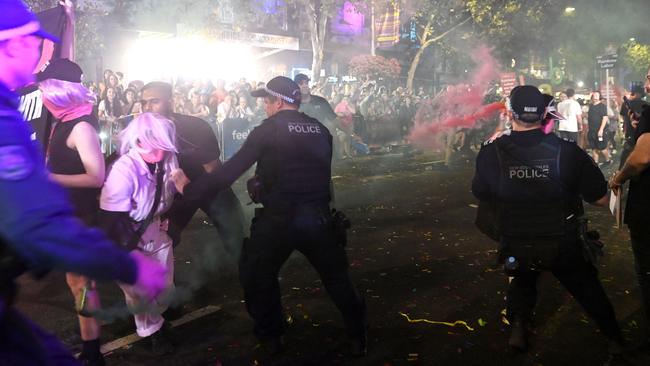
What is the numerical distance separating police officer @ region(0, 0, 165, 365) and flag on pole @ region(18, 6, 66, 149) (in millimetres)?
3518

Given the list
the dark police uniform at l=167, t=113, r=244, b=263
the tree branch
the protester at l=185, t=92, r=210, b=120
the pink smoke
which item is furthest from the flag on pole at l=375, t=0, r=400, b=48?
the dark police uniform at l=167, t=113, r=244, b=263

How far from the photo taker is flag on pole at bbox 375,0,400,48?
27641 millimetres

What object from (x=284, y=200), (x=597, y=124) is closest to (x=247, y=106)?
(x=597, y=124)

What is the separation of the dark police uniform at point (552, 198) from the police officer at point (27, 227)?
8.55 feet

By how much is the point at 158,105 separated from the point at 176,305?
5.77 ft

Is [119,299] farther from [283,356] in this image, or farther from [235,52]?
[235,52]

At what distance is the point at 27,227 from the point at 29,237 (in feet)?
0.10

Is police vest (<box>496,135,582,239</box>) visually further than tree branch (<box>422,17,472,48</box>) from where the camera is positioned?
No

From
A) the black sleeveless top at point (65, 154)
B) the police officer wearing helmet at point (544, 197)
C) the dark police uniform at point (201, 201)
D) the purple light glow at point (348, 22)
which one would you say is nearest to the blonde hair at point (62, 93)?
the black sleeveless top at point (65, 154)

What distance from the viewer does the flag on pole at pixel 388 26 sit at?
90.7ft

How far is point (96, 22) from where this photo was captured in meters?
23.1

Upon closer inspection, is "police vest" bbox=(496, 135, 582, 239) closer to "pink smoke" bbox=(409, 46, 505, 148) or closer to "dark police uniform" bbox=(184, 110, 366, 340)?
"dark police uniform" bbox=(184, 110, 366, 340)

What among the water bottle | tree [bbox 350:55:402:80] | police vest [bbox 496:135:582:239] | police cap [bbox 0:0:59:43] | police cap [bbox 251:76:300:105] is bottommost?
the water bottle

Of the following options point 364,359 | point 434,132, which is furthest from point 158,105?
point 434,132
